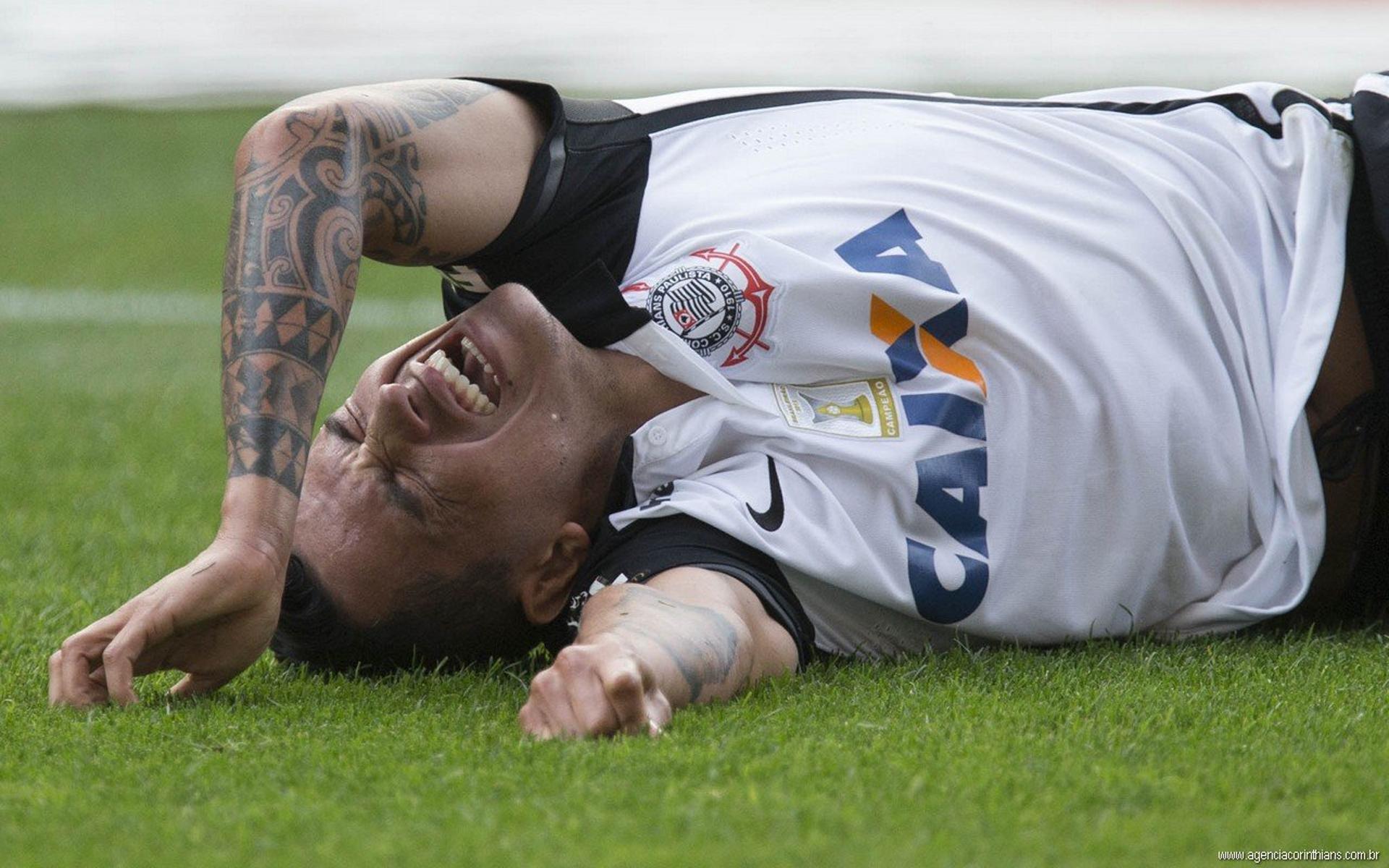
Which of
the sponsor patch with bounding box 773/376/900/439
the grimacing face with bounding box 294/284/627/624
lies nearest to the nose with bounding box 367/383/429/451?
the grimacing face with bounding box 294/284/627/624

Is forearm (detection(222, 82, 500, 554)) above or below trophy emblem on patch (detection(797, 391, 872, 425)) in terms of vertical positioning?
above

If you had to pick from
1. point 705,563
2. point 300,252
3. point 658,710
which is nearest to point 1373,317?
point 705,563

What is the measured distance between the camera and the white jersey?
104 inches

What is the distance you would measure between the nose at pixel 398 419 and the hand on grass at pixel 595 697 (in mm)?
635

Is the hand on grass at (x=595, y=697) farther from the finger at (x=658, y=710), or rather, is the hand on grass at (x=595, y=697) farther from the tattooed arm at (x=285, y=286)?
the tattooed arm at (x=285, y=286)

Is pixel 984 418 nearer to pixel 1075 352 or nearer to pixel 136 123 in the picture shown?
pixel 1075 352

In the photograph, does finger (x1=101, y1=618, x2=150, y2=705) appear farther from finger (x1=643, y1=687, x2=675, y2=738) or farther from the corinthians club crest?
the corinthians club crest

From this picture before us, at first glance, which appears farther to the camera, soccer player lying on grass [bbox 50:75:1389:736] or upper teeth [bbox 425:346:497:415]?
upper teeth [bbox 425:346:497:415]

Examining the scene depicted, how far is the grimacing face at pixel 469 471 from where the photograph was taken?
2656 mm

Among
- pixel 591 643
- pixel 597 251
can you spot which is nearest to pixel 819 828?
pixel 591 643

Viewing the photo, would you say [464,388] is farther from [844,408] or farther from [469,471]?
[844,408]

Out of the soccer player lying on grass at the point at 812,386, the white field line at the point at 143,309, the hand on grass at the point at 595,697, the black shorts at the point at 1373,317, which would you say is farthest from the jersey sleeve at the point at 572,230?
the white field line at the point at 143,309

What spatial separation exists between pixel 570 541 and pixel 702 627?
44 centimetres

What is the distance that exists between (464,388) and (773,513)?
1.87 ft
